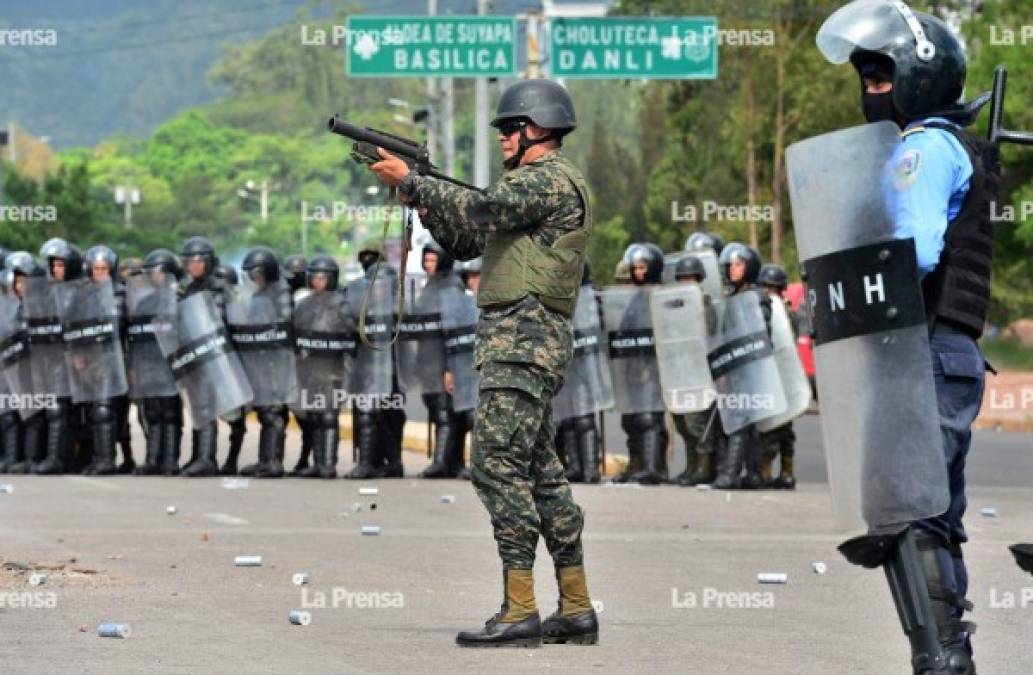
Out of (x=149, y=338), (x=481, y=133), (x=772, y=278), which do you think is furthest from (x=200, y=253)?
Answer: (x=481, y=133)

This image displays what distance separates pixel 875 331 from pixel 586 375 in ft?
39.1

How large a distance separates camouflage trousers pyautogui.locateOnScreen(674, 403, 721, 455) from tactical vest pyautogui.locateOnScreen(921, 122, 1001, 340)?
1137cm

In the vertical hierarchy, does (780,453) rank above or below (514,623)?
above

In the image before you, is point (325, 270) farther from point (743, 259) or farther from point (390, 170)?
point (390, 170)

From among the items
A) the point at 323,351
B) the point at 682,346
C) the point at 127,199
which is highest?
the point at 127,199

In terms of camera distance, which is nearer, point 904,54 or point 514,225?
point 904,54

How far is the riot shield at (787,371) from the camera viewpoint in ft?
59.0

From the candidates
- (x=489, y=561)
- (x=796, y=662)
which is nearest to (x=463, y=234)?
(x=796, y=662)

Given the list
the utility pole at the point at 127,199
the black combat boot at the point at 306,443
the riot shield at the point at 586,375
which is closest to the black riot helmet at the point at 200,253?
the black combat boot at the point at 306,443

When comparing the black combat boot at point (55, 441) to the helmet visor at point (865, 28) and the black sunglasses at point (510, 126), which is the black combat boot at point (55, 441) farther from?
the helmet visor at point (865, 28)

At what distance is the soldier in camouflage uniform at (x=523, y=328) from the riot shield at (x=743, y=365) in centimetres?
884

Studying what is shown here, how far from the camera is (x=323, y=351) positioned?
19.3 metres

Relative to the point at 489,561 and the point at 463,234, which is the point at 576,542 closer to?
the point at 463,234

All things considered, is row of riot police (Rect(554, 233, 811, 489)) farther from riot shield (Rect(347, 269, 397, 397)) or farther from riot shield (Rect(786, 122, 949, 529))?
riot shield (Rect(786, 122, 949, 529))
